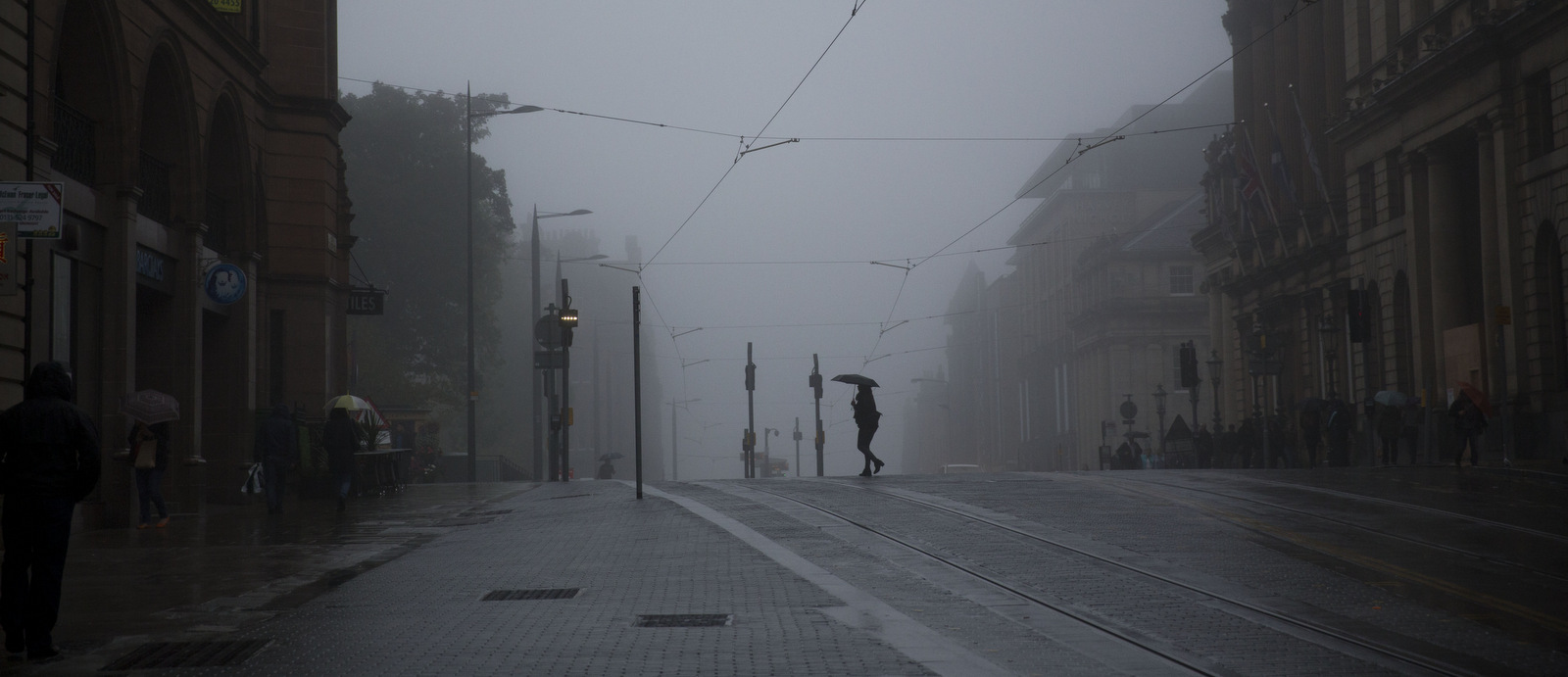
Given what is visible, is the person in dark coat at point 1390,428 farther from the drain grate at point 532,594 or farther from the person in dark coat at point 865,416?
the drain grate at point 532,594

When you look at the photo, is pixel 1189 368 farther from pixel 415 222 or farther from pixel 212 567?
pixel 212 567

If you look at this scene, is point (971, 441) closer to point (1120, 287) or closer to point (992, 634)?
point (1120, 287)

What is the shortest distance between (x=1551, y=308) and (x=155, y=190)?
28.2m

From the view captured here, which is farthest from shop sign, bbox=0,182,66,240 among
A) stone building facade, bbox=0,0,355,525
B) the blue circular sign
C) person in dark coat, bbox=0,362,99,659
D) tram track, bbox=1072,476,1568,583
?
tram track, bbox=1072,476,1568,583

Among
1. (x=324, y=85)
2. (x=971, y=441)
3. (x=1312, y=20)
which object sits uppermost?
(x=1312, y=20)

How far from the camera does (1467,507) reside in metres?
16.8

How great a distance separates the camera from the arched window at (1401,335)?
4247 cm

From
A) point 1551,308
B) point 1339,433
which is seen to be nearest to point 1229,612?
point 1551,308

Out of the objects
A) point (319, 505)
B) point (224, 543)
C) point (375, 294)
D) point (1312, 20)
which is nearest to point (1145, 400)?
point (1312, 20)

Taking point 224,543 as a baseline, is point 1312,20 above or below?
above

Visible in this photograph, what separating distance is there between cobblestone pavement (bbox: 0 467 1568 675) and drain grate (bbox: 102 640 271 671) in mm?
119

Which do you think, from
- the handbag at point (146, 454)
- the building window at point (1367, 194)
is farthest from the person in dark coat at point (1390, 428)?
the handbag at point (146, 454)

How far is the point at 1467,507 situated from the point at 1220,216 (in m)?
47.8

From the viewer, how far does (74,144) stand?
1998cm
